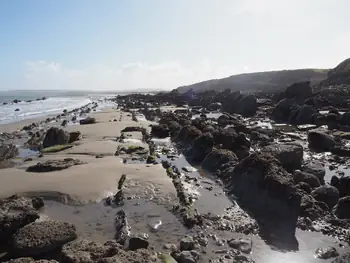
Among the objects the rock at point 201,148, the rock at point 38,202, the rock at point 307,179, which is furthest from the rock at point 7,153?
the rock at point 307,179

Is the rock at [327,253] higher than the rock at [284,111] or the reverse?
the reverse

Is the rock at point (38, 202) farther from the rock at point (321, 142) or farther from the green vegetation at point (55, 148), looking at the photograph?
the rock at point (321, 142)

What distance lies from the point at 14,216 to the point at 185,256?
4.80 metres

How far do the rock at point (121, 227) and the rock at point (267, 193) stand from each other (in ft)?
13.5

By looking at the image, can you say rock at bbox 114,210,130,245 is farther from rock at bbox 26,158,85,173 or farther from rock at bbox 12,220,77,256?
rock at bbox 26,158,85,173

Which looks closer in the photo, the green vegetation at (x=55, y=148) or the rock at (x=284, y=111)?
the green vegetation at (x=55, y=148)

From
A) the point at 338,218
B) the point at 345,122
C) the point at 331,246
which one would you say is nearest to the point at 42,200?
the point at 331,246

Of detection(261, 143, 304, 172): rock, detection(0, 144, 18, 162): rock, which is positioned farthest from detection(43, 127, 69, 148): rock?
detection(261, 143, 304, 172): rock

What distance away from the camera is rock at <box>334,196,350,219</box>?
10.4 metres

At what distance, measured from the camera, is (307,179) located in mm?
12992

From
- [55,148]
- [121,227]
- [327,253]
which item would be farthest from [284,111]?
[121,227]

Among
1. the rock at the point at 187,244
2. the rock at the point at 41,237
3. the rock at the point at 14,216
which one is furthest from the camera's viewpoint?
the rock at the point at 14,216

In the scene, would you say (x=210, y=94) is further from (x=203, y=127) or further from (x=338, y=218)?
(x=338, y=218)

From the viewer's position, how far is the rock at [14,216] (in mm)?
8391
